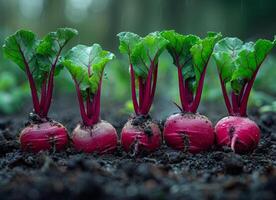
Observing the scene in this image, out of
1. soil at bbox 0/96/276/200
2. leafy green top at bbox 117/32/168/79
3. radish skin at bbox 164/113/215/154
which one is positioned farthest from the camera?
radish skin at bbox 164/113/215/154

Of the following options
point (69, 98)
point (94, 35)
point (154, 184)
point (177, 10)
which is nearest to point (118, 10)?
point (177, 10)

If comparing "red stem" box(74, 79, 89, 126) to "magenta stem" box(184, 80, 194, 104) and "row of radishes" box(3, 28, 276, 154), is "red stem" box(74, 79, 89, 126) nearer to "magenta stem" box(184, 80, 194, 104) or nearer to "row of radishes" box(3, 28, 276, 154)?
"row of radishes" box(3, 28, 276, 154)

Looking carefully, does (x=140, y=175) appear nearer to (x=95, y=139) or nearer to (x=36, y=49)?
(x=95, y=139)

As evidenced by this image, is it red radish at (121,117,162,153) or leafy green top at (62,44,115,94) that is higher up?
leafy green top at (62,44,115,94)

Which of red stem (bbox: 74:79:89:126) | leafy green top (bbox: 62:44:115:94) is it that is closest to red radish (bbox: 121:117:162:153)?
red stem (bbox: 74:79:89:126)

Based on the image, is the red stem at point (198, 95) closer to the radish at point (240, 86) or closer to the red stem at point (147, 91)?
the radish at point (240, 86)

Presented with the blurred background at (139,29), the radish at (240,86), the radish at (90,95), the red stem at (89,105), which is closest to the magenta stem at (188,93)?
the radish at (240,86)
